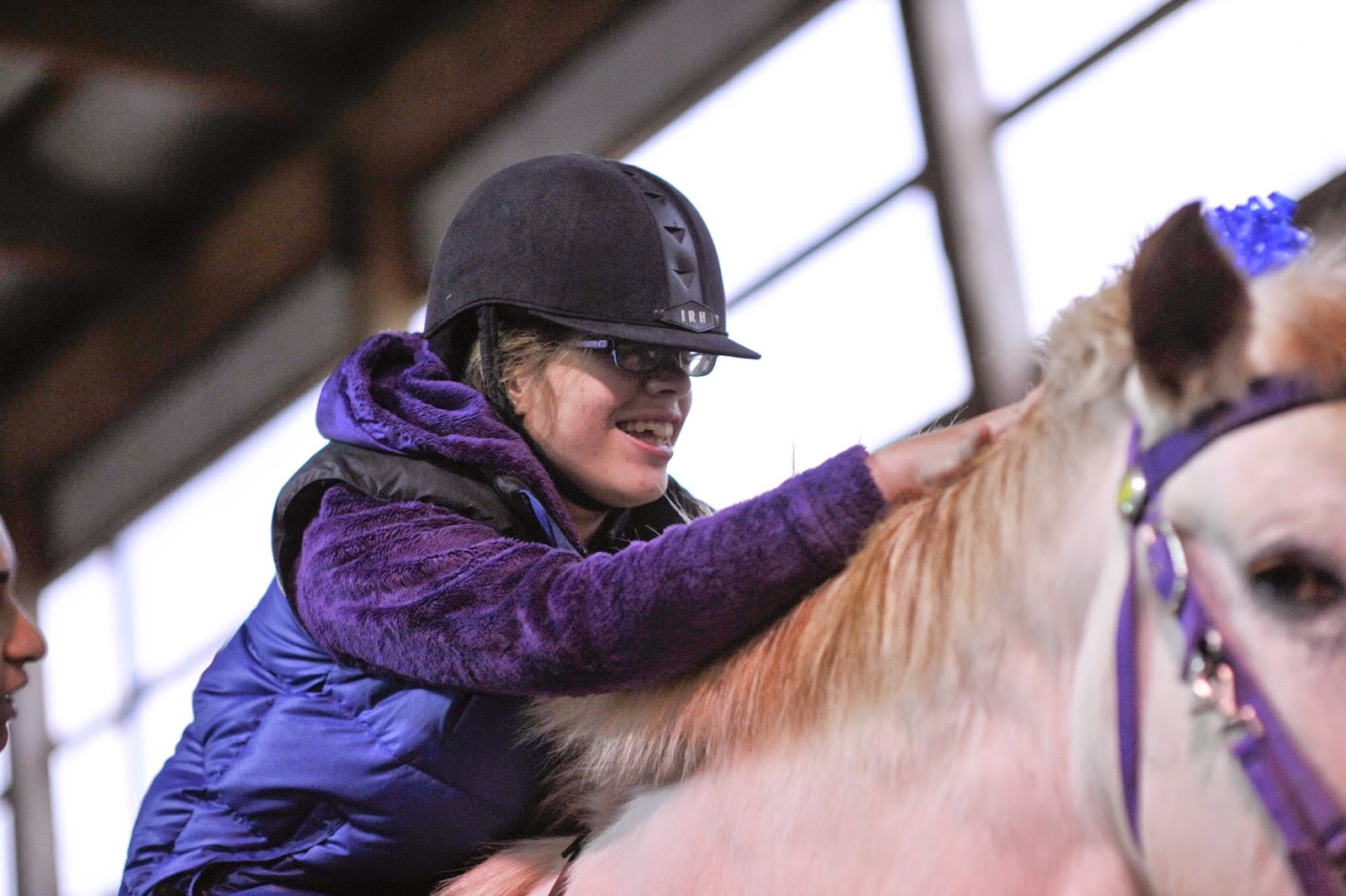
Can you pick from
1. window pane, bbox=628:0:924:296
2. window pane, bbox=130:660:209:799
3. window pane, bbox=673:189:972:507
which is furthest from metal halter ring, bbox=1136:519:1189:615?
window pane, bbox=130:660:209:799

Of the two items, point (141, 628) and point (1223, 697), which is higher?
point (141, 628)

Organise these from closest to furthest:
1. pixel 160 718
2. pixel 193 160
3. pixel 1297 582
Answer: pixel 1297 582 < pixel 193 160 < pixel 160 718

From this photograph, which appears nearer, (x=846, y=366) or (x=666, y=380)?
(x=666, y=380)

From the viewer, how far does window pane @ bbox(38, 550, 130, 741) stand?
5.85 metres

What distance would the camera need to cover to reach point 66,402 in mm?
6066

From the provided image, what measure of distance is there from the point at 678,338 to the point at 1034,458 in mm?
467

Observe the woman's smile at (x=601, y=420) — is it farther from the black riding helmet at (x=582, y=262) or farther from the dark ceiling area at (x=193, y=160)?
the dark ceiling area at (x=193, y=160)

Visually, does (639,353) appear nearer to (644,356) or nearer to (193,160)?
(644,356)

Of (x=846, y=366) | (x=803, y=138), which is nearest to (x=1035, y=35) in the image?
(x=803, y=138)

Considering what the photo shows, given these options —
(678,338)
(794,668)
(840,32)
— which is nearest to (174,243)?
(840,32)

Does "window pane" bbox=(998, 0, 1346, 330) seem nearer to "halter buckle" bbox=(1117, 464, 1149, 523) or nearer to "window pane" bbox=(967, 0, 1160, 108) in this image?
"window pane" bbox=(967, 0, 1160, 108)

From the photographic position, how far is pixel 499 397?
1.32m

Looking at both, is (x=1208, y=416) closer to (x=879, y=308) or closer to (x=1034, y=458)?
(x=1034, y=458)

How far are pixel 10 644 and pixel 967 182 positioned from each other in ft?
8.50
